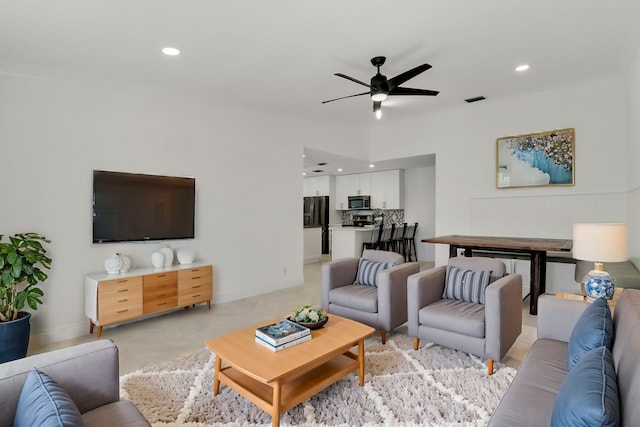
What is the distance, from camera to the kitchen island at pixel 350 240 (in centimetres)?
710

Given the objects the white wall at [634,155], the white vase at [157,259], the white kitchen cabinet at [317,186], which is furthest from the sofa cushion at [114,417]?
the white kitchen cabinet at [317,186]

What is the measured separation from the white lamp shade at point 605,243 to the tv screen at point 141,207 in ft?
13.0

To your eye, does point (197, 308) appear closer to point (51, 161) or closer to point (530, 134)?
point (51, 161)

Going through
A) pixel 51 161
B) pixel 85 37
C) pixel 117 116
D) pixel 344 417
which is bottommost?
pixel 344 417

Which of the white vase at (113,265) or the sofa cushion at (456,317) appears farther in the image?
the white vase at (113,265)

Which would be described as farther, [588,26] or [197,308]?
[197,308]

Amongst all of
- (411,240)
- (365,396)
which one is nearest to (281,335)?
(365,396)

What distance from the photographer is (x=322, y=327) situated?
246cm

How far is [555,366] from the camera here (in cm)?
178

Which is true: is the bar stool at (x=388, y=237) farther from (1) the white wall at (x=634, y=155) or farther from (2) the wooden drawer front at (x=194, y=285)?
(2) the wooden drawer front at (x=194, y=285)

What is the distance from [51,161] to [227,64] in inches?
77.3

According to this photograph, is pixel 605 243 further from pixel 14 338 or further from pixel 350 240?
pixel 350 240

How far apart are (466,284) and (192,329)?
2755 millimetres

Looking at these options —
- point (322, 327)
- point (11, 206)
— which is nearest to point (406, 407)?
point (322, 327)
